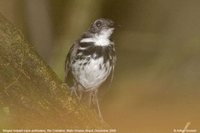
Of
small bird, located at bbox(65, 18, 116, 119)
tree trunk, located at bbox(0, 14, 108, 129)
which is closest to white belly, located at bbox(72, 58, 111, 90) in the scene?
small bird, located at bbox(65, 18, 116, 119)

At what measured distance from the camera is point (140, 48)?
1933mm

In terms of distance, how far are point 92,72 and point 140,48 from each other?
0.21 meters

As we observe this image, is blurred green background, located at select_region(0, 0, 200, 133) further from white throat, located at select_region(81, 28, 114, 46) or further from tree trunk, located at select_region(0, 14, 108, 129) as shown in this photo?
tree trunk, located at select_region(0, 14, 108, 129)

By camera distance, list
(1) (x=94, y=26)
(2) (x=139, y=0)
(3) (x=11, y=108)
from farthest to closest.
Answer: (2) (x=139, y=0) < (1) (x=94, y=26) < (3) (x=11, y=108)

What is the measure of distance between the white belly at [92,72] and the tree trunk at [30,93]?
0.35 m

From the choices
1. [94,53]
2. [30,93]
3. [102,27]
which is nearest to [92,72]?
[94,53]

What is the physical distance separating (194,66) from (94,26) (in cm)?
43

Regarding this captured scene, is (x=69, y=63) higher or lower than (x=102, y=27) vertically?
lower

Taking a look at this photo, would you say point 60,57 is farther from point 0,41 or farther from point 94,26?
point 0,41

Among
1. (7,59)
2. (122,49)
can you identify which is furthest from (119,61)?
(7,59)

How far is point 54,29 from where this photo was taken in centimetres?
188

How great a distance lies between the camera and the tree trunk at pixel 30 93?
1.47 meters

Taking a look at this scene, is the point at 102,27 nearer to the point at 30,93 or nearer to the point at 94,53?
the point at 94,53

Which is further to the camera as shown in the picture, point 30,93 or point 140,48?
point 140,48
